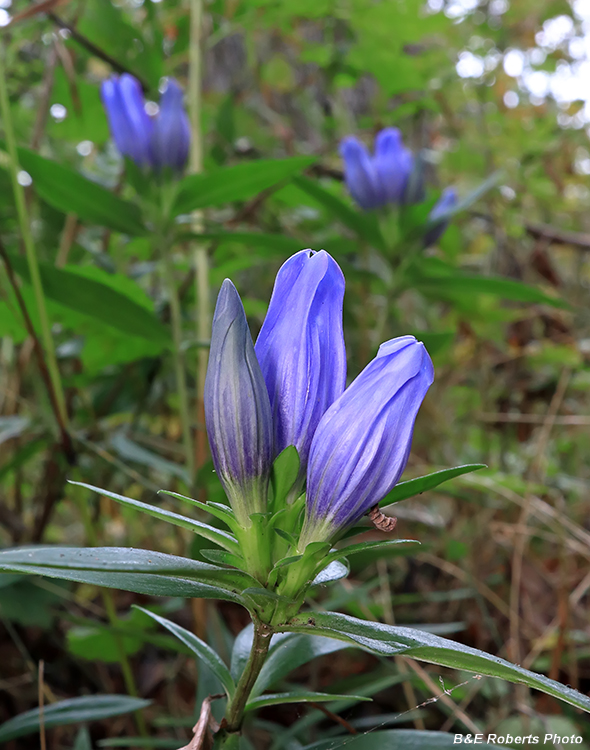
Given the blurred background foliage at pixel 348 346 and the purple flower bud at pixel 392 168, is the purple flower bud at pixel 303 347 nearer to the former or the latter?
the blurred background foliage at pixel 348 346

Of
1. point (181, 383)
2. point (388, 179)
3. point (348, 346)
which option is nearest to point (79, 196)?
point (181, 383)

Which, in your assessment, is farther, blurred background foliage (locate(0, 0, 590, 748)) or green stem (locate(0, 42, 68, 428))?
blurred background foliage (locate(0, 0, 590, 748))

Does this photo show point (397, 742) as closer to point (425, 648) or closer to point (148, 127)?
point (425, 648)

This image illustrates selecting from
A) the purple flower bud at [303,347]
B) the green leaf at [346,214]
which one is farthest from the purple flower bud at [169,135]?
the purple flower bud at [303,347]

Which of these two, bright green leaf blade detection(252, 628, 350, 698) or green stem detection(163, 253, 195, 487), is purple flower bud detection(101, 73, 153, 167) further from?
bright green leaf blade detection(252, 628, 350, 698)

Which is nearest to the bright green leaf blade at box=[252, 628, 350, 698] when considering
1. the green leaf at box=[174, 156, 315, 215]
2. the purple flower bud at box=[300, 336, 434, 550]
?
the purple flower bud at box=[300, 336, 434, 550]

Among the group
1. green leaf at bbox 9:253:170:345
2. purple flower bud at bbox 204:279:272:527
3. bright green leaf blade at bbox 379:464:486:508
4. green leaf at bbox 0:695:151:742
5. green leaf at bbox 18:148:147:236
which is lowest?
green leaf at bbox 0:695:151:742

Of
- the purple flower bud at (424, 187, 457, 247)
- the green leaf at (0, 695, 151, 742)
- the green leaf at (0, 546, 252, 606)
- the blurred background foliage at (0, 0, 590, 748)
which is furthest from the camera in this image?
the purple flower bud at (424, 187, 457, 247)
